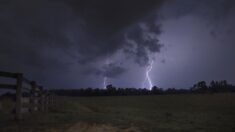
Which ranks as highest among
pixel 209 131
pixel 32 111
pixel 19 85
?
pixel 19 85

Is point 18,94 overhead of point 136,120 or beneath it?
overhead

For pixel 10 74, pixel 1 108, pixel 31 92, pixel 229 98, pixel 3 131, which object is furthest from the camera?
pixel 229 98

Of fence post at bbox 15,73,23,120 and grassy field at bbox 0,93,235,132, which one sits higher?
fence post at bbox 15,73,23,120

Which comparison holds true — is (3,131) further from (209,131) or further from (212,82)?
(212,82)

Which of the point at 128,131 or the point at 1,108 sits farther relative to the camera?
the point at 1,108

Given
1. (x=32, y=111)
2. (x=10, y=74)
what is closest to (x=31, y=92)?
(x=32, y=111)

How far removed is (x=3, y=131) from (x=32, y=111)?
14.2 feet

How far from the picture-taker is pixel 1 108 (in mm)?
10211

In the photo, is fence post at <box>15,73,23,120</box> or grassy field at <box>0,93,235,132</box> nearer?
grassy field at <box>0,93,235,132</box>

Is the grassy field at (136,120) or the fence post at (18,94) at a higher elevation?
the fence post at (18,94)

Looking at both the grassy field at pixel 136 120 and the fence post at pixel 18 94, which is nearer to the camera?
the grassy field at pixel 136 120

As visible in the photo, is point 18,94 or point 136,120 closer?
point 18,94

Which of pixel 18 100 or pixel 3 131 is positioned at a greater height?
pixel 18 100

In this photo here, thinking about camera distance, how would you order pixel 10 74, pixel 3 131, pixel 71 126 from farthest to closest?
1. pixel 10 74
2. pixel 71 126
3. pixel 3 131
